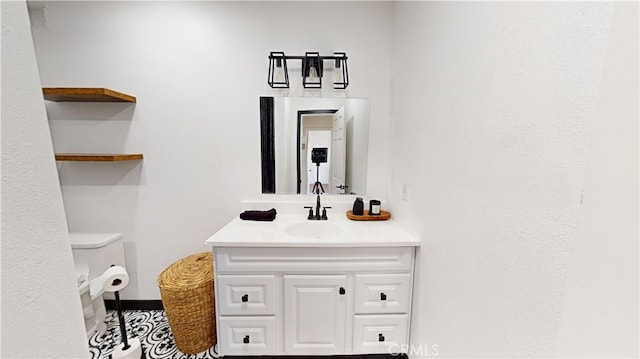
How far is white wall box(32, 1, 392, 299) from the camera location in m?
1.75

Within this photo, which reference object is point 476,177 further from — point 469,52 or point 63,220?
point 63,220

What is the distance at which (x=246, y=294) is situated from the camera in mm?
1389

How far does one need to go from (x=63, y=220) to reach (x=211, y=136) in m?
1.46

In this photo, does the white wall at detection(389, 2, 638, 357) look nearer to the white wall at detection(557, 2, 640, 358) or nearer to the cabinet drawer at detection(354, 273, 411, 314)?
the white wall at detection(557, 2, 640, 358)

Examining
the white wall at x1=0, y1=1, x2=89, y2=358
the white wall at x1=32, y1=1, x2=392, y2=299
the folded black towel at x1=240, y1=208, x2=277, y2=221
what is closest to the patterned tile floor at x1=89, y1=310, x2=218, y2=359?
the white wall at x1=32, y1=1, x2=392, y2=299

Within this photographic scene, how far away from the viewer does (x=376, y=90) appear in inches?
74.2

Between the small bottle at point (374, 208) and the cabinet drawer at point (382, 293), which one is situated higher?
the small bottle at point (374, 208)

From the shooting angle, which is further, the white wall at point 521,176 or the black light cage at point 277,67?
the black light cage at point 277,67

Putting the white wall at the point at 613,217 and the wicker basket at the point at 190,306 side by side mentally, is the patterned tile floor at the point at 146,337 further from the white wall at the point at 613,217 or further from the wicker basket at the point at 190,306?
the white wall at the point at 613,217

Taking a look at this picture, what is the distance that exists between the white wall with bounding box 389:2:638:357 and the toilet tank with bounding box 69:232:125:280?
6.96ft

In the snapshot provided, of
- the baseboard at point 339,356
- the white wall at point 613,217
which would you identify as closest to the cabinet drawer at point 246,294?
the baseboard at point 339,356

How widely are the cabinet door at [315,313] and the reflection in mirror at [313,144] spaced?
756mm

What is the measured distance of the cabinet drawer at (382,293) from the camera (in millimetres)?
1405

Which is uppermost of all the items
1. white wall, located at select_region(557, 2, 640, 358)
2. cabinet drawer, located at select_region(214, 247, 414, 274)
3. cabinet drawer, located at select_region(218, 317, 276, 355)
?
white wall, located at select_region(557, 2, 640, 358)
